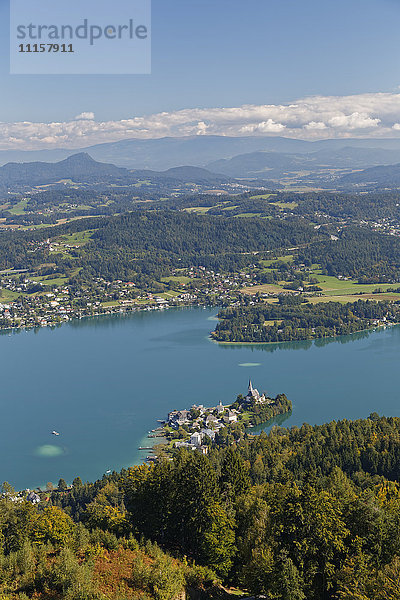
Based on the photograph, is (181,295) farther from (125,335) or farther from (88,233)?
(88,233)

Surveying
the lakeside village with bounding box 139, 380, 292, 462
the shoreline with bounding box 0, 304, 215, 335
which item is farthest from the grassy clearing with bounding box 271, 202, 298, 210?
the lakeside village with bounding box 139, 380, 292, 462

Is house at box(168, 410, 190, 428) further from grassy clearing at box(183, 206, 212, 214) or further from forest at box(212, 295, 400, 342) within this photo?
grassy clearing at box(183, 206, 212, 214)

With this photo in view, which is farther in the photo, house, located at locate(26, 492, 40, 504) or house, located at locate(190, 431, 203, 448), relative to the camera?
house, located at locate(190, 431, 203, 448)

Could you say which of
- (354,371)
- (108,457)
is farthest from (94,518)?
(354,371)

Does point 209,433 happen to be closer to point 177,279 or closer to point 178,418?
point 178,418

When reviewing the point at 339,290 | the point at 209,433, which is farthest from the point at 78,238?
the point at 209,433

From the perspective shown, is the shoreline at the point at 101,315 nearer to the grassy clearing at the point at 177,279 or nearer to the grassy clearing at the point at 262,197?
the grassy clearing at the point at 177,279

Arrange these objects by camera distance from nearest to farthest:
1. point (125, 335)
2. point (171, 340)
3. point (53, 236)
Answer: point (171, 340)
point (125, 335)
point (53, 236)
